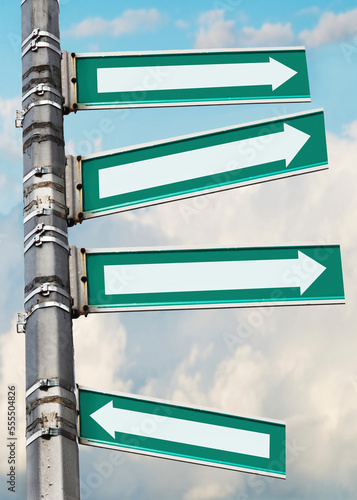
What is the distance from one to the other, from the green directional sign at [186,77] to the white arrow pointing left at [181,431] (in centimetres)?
175

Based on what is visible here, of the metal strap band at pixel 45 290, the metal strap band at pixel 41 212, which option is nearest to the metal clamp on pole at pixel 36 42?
the metal strap band at pixel 41 212

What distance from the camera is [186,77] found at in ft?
15.3

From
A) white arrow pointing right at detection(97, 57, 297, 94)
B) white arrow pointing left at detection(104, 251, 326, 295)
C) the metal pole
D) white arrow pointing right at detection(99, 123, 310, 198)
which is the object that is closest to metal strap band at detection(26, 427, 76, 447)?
the metal pole

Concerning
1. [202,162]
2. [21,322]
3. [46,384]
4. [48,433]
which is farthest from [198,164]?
[48,433]

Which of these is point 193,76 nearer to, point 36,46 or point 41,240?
point 36,46

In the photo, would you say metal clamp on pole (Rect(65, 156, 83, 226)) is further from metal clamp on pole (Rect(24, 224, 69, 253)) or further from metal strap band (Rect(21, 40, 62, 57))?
metal strap band (Rect(21, 40, 62, 57))

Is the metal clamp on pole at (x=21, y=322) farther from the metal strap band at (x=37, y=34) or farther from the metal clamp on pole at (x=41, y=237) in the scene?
the metal strap band at (x=37, y=34)

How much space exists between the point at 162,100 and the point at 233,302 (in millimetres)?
1288

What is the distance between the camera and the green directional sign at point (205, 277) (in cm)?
415

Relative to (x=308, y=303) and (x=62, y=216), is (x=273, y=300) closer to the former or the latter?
(x=308, y=303)

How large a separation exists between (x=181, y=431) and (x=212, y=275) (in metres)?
0.85

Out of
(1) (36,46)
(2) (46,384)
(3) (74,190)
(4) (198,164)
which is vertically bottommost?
(2) (46,384)

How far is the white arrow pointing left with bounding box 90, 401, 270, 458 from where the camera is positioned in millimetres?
4047

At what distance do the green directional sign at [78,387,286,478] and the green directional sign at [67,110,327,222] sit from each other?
105 cm
